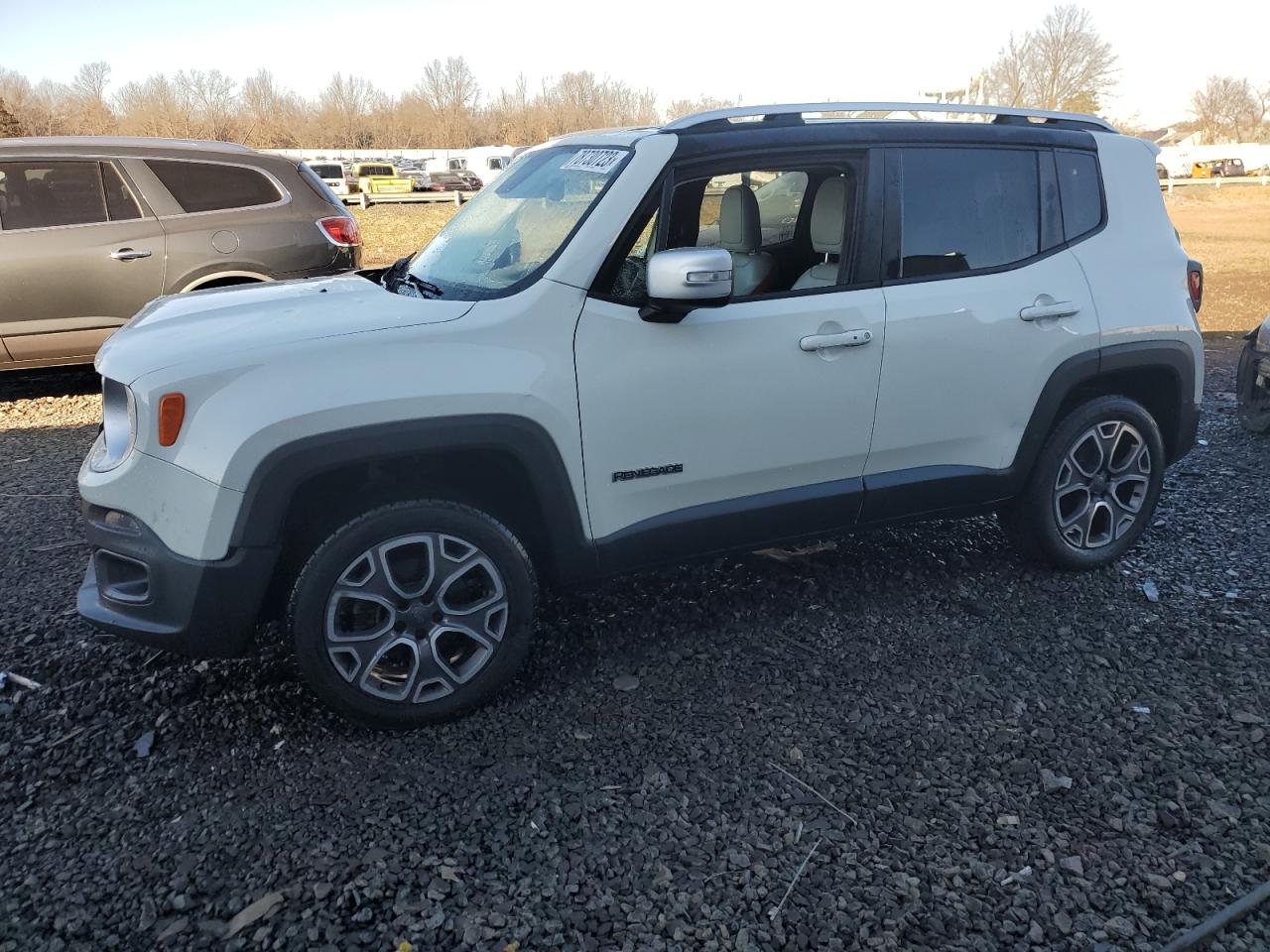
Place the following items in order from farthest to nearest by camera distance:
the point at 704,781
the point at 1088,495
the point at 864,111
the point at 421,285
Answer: the point at 1088,495
the point at 864,111
the point at 421,285
the point at 704,781

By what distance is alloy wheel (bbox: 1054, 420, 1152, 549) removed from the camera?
14.0ft

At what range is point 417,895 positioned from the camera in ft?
8.44

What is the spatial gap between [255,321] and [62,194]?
5077 millimetres

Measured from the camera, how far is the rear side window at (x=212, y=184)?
7.25m

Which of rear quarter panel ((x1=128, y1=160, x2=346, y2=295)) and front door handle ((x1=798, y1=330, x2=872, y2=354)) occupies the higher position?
rear quarter panel ((x1=128, y1=160, x2=346, y2=295))

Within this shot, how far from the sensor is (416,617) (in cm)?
318

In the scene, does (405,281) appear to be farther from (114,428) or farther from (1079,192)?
(1079,192)

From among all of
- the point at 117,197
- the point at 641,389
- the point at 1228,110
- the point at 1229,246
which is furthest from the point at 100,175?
the point at 1228,110

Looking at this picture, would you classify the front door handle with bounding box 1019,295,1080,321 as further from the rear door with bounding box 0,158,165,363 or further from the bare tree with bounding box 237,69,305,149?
the bare tree with bounding box 237,69,305,149

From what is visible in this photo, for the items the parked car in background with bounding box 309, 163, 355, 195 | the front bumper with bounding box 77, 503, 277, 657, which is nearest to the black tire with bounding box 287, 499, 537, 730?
the front bumper with bounding box 77, 503, 277, 657

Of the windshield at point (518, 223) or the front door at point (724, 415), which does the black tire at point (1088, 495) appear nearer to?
the front door at point (724, 415)

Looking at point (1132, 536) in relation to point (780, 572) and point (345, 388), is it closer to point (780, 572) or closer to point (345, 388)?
point (780, 572)

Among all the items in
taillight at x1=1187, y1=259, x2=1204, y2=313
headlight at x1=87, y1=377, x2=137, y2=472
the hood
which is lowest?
headlight at x1=87, y1=377, x2=137, y2=472

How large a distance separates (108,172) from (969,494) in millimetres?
6393
